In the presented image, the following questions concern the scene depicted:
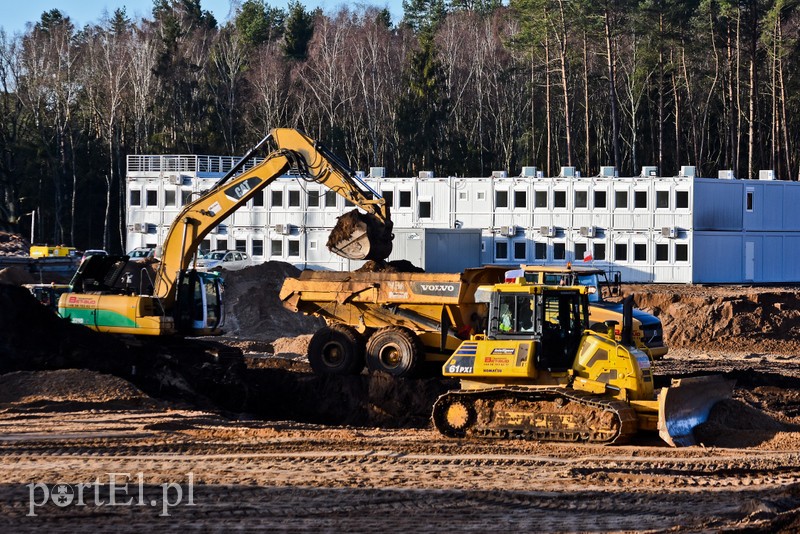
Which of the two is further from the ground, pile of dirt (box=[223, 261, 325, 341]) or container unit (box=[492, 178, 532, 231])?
container unit (box=[492, 178, 532, 231])

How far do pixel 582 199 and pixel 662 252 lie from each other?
3.85 meters

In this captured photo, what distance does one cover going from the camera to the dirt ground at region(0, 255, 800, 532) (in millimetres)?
11500

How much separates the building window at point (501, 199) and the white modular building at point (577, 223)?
0.04 meters

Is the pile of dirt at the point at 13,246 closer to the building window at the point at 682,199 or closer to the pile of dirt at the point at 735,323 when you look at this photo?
the building window at the point at 682,199

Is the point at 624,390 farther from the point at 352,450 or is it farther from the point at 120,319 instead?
the point at 120,319

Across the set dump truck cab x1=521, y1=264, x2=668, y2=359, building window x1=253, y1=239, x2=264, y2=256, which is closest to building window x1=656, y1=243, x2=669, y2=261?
building window x1=253, y1=239, x2=264, y2=256

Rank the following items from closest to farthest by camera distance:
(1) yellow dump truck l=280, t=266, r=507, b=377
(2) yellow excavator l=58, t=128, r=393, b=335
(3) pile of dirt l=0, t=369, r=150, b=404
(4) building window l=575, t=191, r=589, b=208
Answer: (3) pile of dirt l=0, t=369, r=150, b=404
(1) yellow dump truck l=280, t=266, r=507, b=377
(2) yellow excavator l=58, t=128, r=393, b=335
(4) building window l=575, t=191, r=589, b=208

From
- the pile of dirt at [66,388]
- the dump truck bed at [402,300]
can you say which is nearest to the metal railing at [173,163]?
the dump truck bed at [402,300]

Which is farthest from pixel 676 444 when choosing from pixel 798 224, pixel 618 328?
pixel 798 224

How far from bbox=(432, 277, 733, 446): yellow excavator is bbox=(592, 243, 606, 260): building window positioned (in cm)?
2962

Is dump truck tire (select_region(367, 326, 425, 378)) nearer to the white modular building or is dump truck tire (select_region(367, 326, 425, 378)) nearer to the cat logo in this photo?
the cat logo

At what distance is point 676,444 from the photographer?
1553 cm

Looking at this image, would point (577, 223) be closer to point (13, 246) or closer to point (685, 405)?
point (13, 246)

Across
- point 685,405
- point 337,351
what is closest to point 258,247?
point 337,351
